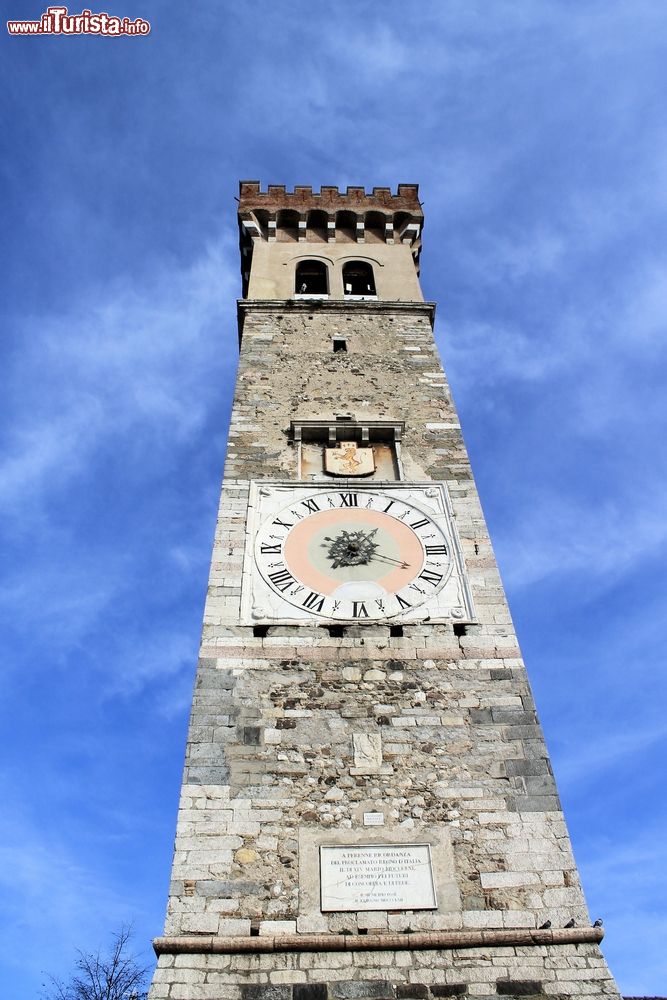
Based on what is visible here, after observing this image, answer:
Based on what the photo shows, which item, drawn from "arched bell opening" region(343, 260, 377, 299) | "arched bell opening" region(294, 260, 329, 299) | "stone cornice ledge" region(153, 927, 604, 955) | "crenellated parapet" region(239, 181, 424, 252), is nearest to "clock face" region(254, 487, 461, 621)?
"stone cornice ledge" region(153, 927, 604, 955)

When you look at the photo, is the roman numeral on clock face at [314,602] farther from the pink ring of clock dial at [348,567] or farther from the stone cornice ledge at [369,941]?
the stone cornice ledge at [369,941]

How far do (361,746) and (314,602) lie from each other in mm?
1617

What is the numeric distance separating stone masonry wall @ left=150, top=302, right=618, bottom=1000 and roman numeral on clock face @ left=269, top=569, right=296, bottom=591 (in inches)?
15.7

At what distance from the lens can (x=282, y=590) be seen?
8.16 m

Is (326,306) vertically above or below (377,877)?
above

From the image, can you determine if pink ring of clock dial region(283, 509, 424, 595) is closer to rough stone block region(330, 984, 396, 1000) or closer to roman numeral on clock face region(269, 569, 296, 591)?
roman numeral on clock face region(269, 569, 296, 591)

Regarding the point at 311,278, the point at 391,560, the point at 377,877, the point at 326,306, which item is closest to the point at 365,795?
the point at 377,877

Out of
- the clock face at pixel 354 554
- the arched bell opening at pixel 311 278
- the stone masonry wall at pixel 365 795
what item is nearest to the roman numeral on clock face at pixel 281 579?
the clock face at pixel 354 554

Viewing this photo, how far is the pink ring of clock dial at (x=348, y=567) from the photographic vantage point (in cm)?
835

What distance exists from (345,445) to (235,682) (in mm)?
3795

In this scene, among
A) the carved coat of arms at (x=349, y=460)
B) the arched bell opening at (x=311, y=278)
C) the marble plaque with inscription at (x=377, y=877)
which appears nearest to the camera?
the marble plaque with inscription at (x=377, y=877)

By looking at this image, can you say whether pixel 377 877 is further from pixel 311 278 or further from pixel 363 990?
pixel 311 278

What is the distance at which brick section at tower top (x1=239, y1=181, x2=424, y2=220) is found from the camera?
15.7 m

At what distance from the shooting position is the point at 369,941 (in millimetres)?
5594
